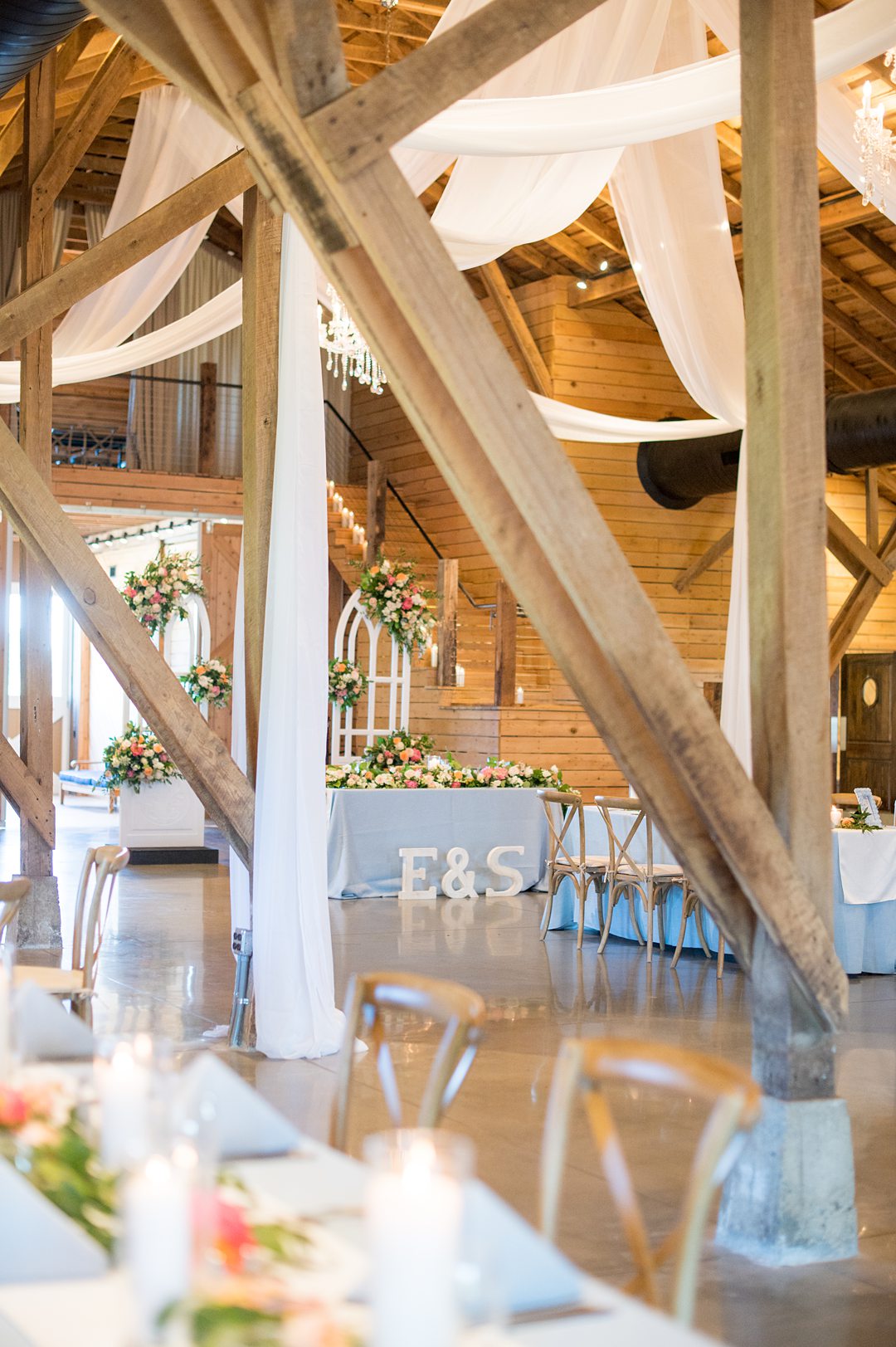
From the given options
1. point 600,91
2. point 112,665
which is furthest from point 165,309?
point 600,91

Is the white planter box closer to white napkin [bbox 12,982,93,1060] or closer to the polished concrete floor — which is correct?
the polished concrete floor

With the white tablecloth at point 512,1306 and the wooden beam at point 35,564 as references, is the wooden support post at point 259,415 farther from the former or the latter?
the white tablecloth at point 512,1306

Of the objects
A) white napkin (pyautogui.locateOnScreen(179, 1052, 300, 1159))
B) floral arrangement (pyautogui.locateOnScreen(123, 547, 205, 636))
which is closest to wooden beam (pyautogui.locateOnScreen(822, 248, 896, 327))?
floral arrangement (pyautogui.locateOnScreen(123, 547, 205, 636))

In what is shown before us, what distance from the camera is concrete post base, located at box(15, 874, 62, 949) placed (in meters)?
8.18

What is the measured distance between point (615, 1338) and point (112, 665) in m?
4.91

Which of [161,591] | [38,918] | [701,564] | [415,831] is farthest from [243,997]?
[701,564]

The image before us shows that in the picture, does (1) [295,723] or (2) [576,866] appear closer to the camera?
(1) [295,723]

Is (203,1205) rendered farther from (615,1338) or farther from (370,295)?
(370,295)

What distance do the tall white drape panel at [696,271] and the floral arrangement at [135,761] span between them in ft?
17.6

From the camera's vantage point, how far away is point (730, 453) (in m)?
14.5

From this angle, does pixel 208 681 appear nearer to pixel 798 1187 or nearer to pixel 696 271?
pixel 696 271

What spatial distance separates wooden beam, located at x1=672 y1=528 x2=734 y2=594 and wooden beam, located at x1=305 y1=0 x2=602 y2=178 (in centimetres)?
1286

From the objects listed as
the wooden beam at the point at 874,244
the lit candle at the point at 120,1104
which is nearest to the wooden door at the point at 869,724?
the wooden beam at the point at 874,244

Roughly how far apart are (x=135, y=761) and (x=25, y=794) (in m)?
3.49
